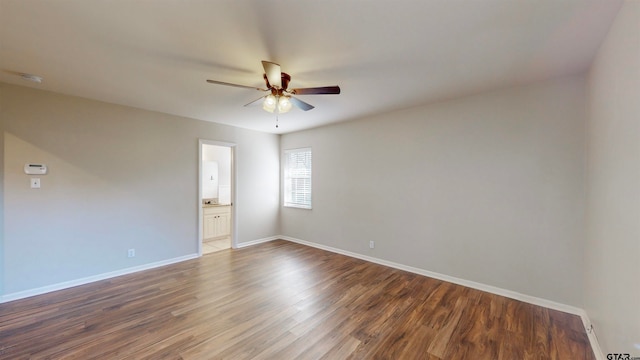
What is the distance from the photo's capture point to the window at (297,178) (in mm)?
5418

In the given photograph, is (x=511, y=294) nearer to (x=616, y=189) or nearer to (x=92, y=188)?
(x=616, y=189)

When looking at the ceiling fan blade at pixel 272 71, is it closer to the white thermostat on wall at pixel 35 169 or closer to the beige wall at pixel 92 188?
the beige wall at pixel 92 188

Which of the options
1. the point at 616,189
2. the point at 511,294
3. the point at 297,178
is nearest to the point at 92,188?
the point at 297,178

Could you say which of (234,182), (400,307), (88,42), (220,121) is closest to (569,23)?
(400,307)

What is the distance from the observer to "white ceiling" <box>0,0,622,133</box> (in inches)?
64.4

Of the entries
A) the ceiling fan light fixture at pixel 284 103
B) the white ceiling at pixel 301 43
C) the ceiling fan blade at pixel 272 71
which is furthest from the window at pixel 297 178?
the ceiling fan blade at pixel 272 71

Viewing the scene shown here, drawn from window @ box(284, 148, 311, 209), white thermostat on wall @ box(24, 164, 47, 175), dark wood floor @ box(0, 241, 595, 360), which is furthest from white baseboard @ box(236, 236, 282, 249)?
white thermostat on wall @ box(24, 164, 47, 175)

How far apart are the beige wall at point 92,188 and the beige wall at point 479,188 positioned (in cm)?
304

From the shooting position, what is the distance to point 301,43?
2035 millimetres

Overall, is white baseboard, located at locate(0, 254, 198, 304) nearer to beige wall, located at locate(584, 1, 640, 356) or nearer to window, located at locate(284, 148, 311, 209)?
window, located at locate(284, 148, 311, 209)

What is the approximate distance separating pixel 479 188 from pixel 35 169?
5.76m

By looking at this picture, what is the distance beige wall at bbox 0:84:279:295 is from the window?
165 cm

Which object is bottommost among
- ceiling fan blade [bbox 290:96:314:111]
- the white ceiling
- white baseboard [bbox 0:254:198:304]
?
white baseboard [bbox 0:254:198:304]

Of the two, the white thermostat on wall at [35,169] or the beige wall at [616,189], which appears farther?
the white thermostat on wall at [35,169]
